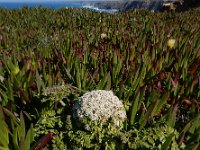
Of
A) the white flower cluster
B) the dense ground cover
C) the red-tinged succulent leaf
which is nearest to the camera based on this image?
the red-tinged succulent leaf

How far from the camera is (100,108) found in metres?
2.69

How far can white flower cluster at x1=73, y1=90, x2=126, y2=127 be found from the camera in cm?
267

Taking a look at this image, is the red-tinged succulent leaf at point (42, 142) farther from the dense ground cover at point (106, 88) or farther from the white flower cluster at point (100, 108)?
the white flower cluster at point (100, 108)

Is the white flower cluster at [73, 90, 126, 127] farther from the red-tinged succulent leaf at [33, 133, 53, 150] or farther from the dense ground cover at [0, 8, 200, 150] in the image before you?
the red-tinged succulent leaf at [33, 133, 53, 150]

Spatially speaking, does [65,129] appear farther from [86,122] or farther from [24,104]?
[24,104]

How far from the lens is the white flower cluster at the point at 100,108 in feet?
8.75

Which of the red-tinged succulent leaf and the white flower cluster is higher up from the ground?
the white flower cluster

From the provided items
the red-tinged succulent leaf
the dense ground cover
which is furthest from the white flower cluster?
the red-tinged succulent leaf

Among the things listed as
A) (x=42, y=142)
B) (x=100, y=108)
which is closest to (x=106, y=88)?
(x=100, y=108)

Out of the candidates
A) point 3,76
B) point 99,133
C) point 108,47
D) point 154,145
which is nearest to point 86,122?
point 99,133

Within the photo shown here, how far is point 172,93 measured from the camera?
3533mm

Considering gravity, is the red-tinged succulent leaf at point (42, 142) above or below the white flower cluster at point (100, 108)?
below

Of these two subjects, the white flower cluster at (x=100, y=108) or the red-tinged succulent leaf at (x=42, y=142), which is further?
the white flower cluster at (x=100, y=108)

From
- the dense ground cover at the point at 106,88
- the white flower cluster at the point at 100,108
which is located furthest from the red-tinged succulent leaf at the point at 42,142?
the white flower cluster at the point at 100,108
